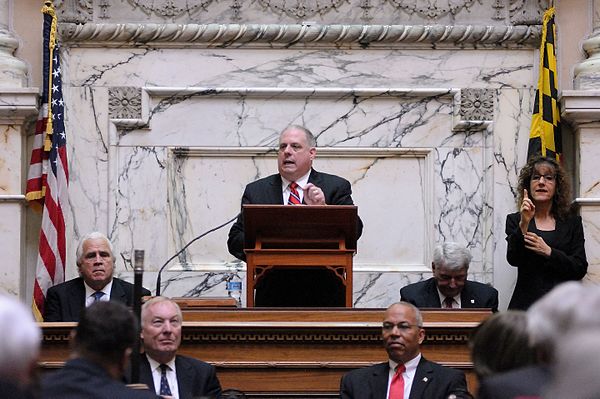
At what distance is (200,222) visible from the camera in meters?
10.6

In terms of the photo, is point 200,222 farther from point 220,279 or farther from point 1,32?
point 1,32

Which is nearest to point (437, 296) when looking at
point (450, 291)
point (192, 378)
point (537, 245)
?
point (450, 291)

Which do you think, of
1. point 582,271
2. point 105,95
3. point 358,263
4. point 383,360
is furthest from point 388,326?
point 105,95

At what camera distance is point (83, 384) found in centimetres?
424

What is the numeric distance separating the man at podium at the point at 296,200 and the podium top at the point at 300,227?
0.66 ft

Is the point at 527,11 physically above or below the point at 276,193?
above

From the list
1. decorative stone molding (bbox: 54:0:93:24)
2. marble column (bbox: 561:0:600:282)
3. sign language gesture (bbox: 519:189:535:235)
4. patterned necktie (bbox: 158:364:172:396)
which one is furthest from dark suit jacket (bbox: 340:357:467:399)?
decorative stone molding (bbox: 54:0:93:24)

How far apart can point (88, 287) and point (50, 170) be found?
1.43 m

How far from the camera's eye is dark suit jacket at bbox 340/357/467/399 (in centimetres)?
733

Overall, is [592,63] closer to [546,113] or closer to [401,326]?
[546,113]

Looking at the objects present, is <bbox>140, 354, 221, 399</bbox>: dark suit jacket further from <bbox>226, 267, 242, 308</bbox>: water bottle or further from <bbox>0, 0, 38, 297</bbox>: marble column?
<bbox>0, 0, 38, 297</bbox>: marble column

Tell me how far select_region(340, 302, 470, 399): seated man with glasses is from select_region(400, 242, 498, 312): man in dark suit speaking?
1.49 meters

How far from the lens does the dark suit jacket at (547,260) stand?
30.5 ft

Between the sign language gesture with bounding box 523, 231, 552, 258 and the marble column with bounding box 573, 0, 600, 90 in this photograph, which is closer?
the sign language gesture with bounding box 523, 231, 552, 258
